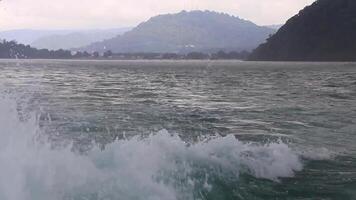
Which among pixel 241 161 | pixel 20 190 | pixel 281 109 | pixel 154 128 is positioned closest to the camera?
pixel 20 190

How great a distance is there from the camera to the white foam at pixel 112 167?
10258 millimetres

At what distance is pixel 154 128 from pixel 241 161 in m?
8.13

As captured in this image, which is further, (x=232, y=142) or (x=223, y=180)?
(x=232, y=142)

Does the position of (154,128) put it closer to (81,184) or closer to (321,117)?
(321,117)

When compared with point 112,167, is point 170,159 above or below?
below

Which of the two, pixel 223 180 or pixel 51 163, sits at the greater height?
pixel 51 163

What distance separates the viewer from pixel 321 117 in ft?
90.3

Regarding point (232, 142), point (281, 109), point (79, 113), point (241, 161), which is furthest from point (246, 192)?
point (281, 109)

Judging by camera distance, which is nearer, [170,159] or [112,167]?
[112,167]

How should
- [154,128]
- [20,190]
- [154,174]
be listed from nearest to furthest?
[20,190], [154,174], [154,128]

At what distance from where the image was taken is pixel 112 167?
12.0 m

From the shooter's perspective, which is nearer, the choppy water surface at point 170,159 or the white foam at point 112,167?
the white foam at point 112,167

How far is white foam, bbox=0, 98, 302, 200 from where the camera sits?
10.3 m

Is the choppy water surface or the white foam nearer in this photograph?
the white foam
